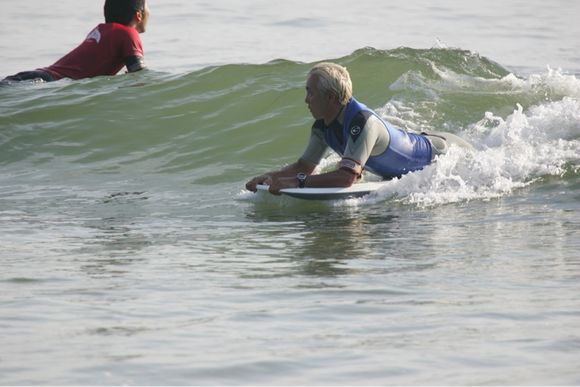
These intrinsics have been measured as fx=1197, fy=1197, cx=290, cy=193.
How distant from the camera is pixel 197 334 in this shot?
501cm

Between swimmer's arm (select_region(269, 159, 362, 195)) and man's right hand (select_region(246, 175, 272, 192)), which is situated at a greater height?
swimmer's arm (select_region(269, 159, 362, 195))

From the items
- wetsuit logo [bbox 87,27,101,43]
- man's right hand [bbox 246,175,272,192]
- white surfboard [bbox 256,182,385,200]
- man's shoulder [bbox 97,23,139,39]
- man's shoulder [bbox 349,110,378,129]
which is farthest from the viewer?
wetsuit logo [bbox 87,27,101,43]

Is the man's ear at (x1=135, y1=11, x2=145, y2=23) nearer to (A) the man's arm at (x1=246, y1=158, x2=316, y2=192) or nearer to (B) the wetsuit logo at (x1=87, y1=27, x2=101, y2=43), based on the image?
(B) the wetsuit logo at (x1=87, y1=27, x2=101, y2=43)

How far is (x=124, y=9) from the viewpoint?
12.0 m

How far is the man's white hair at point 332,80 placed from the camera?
26.9 feet

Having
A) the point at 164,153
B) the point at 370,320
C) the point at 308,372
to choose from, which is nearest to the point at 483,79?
the point at 164,153

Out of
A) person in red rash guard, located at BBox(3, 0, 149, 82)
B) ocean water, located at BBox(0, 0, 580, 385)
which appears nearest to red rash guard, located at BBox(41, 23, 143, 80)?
person in red rash guard, located at BBox(3, 0, 149, 82)

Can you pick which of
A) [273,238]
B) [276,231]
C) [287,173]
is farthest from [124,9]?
[273,238]

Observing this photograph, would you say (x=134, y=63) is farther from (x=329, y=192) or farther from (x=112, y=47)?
(x=329, y=192)

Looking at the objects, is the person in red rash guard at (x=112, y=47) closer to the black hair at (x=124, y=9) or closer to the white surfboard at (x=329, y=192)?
the black hair at (x=124, y=9)

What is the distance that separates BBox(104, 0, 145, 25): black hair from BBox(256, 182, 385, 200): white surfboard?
156 inches

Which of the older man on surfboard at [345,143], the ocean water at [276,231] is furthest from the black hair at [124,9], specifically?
the older man on surfboard at [345,143]

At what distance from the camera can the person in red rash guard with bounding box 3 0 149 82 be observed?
12000mm

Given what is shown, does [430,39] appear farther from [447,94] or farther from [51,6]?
[51,6]
